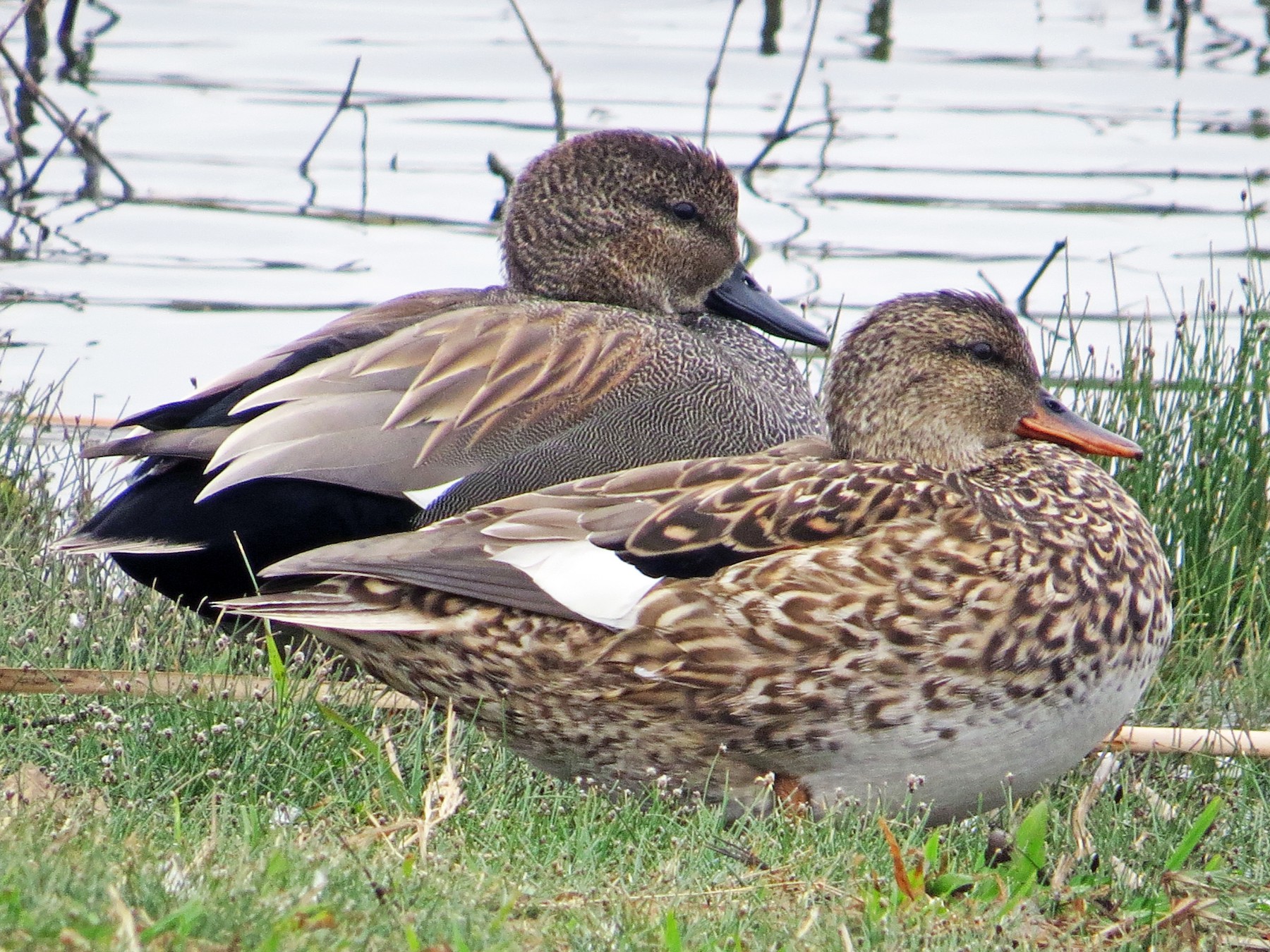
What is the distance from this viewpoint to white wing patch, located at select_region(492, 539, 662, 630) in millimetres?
3709

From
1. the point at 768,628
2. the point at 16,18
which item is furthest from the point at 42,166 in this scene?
the point at 768,628

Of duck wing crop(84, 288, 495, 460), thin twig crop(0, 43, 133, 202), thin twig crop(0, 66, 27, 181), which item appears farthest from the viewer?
thin twig crop(0, 66, 27, 181)

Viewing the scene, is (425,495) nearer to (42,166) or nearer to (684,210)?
(684,210)

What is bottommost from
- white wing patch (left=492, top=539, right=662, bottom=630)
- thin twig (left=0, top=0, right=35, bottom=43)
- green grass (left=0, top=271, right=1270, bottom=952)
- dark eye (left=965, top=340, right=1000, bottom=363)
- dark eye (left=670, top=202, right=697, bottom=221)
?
green grass (left=0, top=271, right=1270, bottom=952)

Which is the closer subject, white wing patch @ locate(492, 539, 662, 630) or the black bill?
white wing patch @ locate(492, 539, 662, 630)

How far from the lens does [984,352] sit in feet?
14.5

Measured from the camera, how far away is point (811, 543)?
378 centimetres

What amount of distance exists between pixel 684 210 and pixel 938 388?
149 cm

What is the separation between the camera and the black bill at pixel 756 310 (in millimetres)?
5754

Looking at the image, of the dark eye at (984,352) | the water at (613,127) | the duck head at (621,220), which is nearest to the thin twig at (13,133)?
the water at (613,127)

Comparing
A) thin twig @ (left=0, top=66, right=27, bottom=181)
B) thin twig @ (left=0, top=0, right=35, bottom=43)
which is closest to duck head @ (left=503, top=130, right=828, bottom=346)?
thin twig @ (left=0, top=0, right=35, bottom=43)

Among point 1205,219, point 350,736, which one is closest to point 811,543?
point 350,736

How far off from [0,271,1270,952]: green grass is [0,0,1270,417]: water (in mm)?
3381

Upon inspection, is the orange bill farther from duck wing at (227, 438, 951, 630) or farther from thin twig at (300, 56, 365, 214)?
thin twig at (300, 56, 365, 214)
